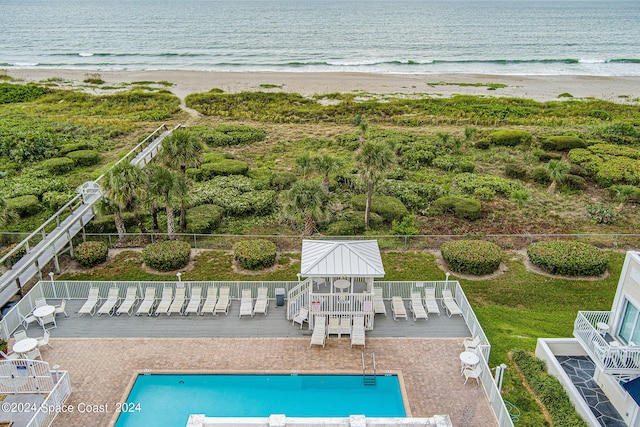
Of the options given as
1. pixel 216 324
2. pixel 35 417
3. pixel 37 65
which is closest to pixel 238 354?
pixel 216 324

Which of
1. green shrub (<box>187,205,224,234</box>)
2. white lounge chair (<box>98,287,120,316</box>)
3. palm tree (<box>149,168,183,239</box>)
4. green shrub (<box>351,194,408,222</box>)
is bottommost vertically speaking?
white lounge chair (<box>98,287,120,316</box>)

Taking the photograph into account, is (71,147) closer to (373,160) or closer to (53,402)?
(373,160)

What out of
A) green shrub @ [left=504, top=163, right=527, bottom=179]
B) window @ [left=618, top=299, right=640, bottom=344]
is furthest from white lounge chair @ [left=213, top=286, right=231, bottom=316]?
green shrub @ [left=504, top=163, right=527, bottom=179]

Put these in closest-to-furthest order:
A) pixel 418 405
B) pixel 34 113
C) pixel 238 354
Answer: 1. pixel 418 405
2. pixel 238 354
3. pixel 34 113

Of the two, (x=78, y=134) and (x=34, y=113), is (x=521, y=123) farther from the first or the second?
(x=34, y=113)

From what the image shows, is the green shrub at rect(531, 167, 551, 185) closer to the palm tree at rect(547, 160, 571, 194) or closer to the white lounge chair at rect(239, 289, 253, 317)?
the palm tree at rect(547, 160, 571, 194)

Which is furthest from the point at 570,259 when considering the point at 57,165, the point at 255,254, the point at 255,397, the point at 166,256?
the point at 57,165
